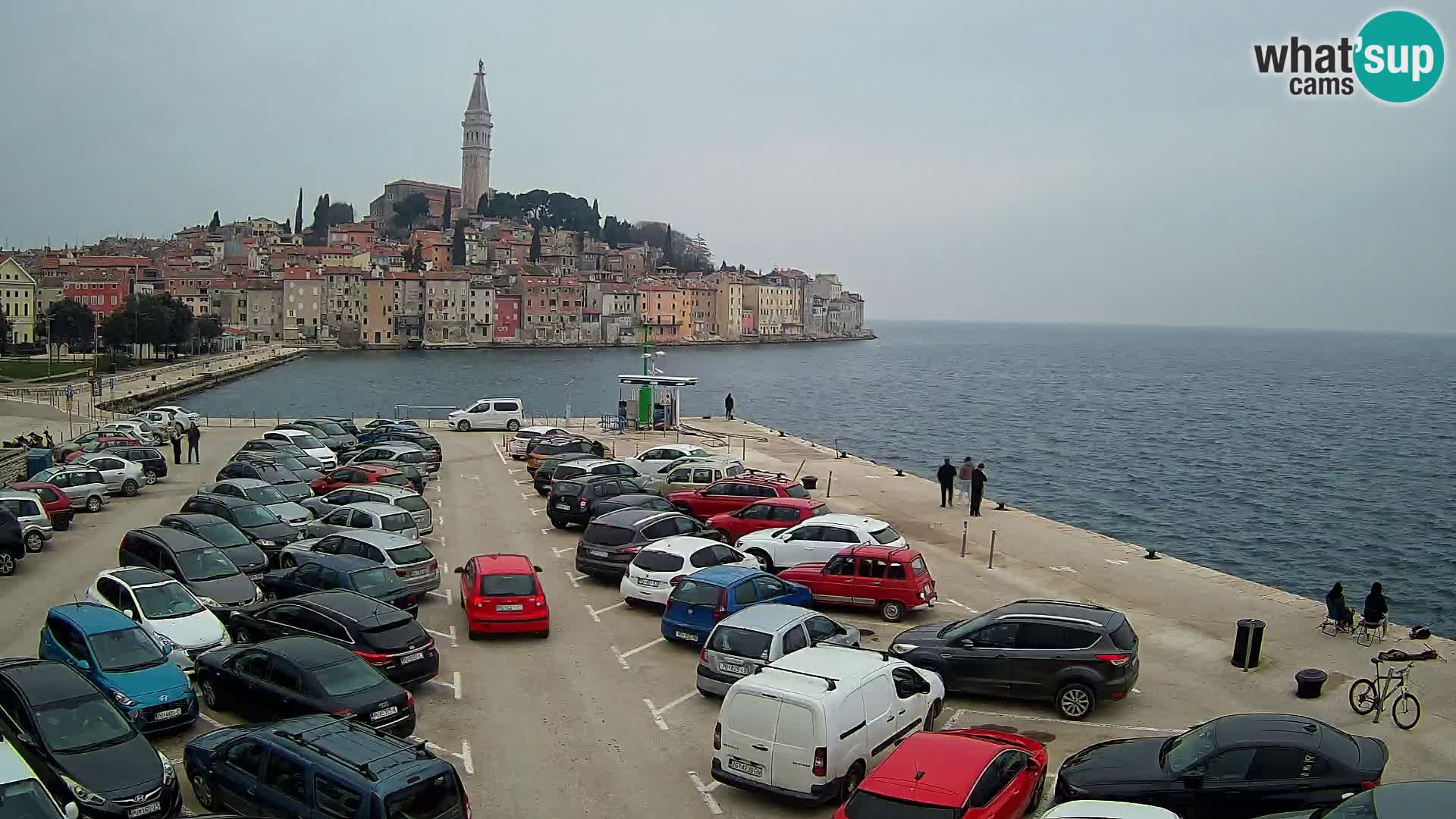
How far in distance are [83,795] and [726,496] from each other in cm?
1652

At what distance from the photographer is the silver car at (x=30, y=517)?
20.4m

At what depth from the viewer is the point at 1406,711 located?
12.1m

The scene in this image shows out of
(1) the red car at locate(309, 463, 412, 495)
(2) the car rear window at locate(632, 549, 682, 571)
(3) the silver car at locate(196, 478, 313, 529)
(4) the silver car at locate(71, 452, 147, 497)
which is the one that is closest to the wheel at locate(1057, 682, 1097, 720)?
(2) the car rear window at locate(632, 549, 682, 571)

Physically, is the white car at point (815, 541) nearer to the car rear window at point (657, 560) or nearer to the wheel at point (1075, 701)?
the car rear window at point (657, 560)

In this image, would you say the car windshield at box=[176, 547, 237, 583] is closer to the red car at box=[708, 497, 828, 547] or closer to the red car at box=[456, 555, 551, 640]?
the red car at box=[456, 555, 551, 640]

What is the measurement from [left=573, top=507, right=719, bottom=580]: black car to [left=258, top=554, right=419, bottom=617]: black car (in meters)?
3.58

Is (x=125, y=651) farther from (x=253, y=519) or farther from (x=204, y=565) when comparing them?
(x=253, y=519)

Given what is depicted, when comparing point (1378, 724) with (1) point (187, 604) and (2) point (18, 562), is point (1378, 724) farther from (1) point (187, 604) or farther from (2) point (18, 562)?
(2) point (18, 562)

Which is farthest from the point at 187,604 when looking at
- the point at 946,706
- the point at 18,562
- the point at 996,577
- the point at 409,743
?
the point at 996,577

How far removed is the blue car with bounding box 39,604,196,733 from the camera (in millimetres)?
11117

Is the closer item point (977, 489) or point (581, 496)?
point (581, 496)

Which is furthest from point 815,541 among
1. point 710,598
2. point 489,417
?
point 489,417

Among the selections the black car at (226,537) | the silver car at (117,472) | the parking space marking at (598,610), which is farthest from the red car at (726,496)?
the silver car at (117,472)

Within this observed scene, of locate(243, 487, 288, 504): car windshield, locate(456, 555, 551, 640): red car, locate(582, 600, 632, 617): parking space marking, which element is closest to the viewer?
locate(456, 555, 551, 640): red car
